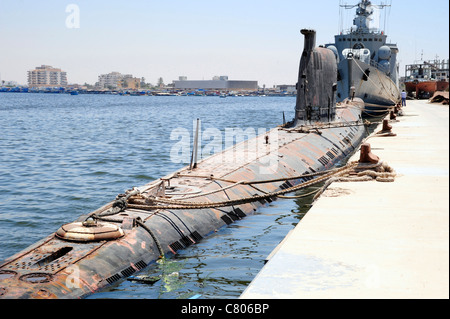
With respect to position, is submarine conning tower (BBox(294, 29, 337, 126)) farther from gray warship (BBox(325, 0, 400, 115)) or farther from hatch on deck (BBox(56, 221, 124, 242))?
gray warship (BBox(325, 0, 400, 115))

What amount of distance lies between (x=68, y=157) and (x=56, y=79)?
446 ft

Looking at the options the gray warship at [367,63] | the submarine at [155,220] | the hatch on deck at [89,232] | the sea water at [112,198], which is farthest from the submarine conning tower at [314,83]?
the gray warship at [367,63]

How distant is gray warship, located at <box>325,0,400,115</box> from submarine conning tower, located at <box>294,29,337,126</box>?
2083 cm

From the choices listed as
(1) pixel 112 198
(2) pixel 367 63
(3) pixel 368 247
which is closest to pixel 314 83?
(1) pixel 112 198

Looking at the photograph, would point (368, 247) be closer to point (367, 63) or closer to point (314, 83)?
point (314, 83)

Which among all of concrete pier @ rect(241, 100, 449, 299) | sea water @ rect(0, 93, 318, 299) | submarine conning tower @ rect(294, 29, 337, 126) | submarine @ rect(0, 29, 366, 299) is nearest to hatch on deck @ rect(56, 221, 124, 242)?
submarine @ rect(0, 29, 366, 299)

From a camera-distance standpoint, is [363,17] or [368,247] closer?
[368,247]

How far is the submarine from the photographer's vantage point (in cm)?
791

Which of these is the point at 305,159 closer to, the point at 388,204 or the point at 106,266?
the point at 388,204

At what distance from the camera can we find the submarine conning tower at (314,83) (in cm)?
2192

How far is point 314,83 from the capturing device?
73.3ft

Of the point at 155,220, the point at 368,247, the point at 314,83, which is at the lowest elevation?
the point at 155,220

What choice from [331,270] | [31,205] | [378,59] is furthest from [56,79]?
[331,270]

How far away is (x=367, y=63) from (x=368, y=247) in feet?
156
